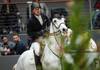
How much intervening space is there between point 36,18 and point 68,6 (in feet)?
24.0

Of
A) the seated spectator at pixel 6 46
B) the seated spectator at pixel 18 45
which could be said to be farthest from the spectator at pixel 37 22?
the seated spectator at pixel 6 46

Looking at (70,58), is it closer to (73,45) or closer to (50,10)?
(73,45)

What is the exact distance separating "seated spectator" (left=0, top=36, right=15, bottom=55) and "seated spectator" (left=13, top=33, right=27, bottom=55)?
0.43ft

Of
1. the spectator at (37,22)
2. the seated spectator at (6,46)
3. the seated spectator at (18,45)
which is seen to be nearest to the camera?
the spectator at (37,22)

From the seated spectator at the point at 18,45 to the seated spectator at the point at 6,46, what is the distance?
131mm

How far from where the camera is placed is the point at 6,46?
974 centimetres

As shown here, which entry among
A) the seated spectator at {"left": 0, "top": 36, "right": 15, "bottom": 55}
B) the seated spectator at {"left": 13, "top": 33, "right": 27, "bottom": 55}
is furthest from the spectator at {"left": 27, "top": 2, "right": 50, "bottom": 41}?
the seated spectator at {"left": 0, "top": 36, "right": 15, "bottom": 55}

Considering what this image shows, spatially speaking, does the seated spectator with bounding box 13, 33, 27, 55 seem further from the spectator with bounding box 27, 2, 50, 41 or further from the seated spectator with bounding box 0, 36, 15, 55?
the spectator with bounding box 27, 2, 50, 41

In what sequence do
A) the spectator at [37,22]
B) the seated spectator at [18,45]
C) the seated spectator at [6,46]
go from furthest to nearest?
1. the seated spectator at [6,46]
2. the seated spectator at [18,45]
3. the spectator at [37,22]

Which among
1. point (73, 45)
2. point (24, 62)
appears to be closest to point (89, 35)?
point (73, 45)

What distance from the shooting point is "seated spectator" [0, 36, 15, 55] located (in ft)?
31.7

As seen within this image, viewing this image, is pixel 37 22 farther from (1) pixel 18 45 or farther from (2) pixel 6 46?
Answer: (2) pixel 6 46

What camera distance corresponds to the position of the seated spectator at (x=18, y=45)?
926 cm

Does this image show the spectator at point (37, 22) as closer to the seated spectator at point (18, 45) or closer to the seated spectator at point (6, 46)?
the seated spectator at point (18, 45)
